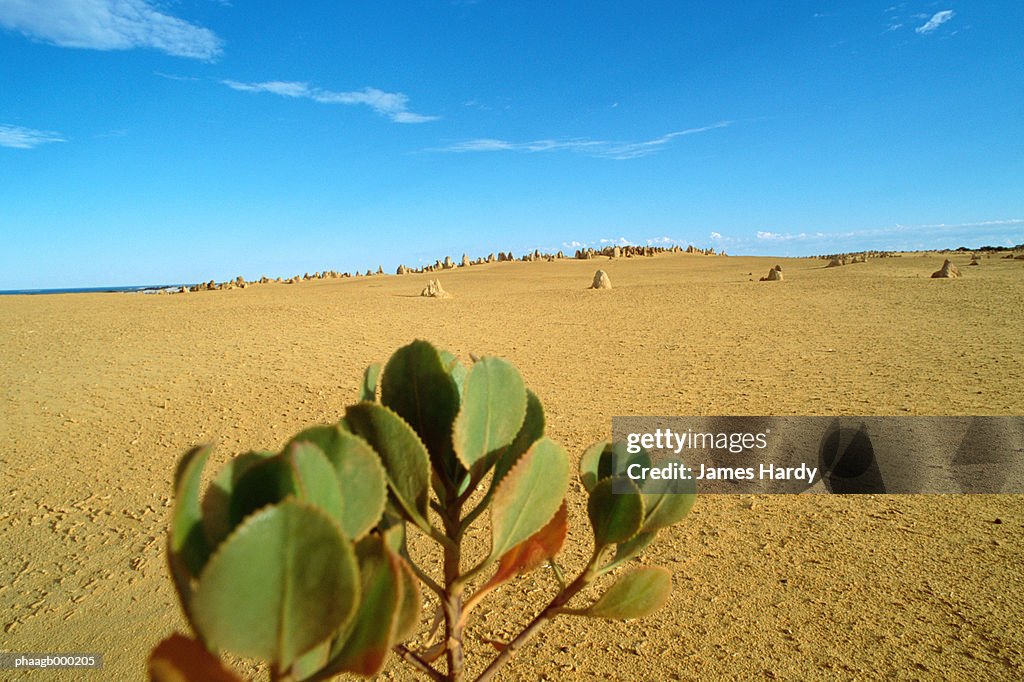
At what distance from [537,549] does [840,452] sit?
8.80ft

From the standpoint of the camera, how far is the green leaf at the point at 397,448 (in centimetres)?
54

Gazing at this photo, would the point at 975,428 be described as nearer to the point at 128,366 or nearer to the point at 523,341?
the point at 523,341

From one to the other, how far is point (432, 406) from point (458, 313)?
7.78 m

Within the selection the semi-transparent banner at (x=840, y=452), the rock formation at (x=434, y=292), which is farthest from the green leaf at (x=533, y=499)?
the rock formation at (x=434, y=292)

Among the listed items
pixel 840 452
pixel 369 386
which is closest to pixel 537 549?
pixel 369 386

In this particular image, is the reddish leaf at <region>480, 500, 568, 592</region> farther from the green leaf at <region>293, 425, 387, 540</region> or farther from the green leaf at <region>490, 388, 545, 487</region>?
the green leaf at <region>293, 425, 387, 540</region>

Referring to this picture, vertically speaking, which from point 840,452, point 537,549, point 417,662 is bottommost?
point 840,452

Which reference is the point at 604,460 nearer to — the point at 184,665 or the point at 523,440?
the point at 523,440

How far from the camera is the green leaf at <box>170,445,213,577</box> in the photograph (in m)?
0.38

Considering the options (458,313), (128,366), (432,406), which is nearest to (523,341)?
(458,313)

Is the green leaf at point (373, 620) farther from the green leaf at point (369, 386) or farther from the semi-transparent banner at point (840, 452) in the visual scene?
the semi-transparent banner at point (840, 452)

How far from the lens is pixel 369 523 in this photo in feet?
1.48

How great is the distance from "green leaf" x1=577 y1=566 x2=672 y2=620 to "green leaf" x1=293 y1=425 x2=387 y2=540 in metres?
0.34

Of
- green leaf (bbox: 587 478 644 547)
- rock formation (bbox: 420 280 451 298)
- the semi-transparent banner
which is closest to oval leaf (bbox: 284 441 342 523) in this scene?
green leaf (bbox: 587 478 644 547)
